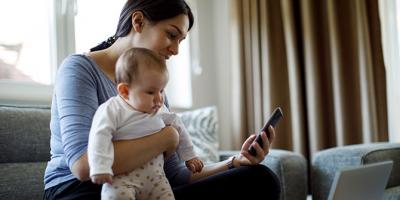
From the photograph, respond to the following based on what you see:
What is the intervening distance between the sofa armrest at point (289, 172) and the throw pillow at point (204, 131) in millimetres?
346

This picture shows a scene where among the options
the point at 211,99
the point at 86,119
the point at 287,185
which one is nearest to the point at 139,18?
the point at 86,119

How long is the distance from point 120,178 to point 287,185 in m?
1.09

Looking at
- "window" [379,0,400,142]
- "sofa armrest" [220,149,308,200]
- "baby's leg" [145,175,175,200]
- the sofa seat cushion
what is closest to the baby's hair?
"baby's leg" [145,175,175,200]

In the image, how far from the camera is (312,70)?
2.62m

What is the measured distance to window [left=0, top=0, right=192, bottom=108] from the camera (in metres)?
2.08

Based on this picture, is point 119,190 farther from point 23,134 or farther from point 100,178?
point 23,134

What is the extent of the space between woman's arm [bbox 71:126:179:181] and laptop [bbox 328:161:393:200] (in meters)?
0.54

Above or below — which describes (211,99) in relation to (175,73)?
below

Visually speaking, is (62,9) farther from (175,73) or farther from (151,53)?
(151,53)

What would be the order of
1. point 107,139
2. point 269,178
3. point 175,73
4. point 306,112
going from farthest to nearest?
1. point 175,73
2. point 306,112
3. point 269,178
4. point 107,139

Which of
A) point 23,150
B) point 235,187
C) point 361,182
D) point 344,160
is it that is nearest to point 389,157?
point 344,160

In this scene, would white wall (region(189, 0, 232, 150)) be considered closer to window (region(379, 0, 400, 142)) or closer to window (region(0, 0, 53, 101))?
window (region(379, 0, 400, 142))

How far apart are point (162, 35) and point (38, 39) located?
1158mm

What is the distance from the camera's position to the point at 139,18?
126 cm
